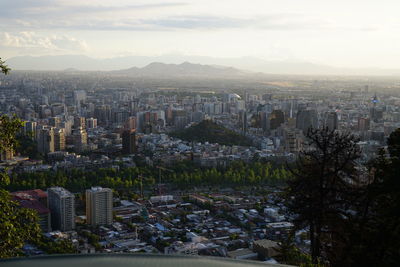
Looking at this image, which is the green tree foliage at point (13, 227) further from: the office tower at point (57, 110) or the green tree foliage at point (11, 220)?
the office tower at point (57, 110)

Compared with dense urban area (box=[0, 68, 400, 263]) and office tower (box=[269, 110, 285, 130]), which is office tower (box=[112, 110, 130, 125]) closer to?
dense urban area (box=[0, 68, 400, 263])

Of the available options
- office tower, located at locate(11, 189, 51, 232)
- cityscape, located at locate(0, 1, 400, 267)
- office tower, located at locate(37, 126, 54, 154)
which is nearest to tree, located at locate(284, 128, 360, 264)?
cityscape, located at locate(0, 1, 400, 267)

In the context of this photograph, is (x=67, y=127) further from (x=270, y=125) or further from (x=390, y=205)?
(x=390, y=205)

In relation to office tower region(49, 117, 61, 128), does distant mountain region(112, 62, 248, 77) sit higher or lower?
higher

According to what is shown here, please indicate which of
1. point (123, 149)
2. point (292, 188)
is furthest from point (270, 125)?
point (292, 188)

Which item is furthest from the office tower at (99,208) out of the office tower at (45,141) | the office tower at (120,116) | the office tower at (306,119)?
the office tower at (120,116)

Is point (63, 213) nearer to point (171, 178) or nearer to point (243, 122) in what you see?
point (171, 178)
